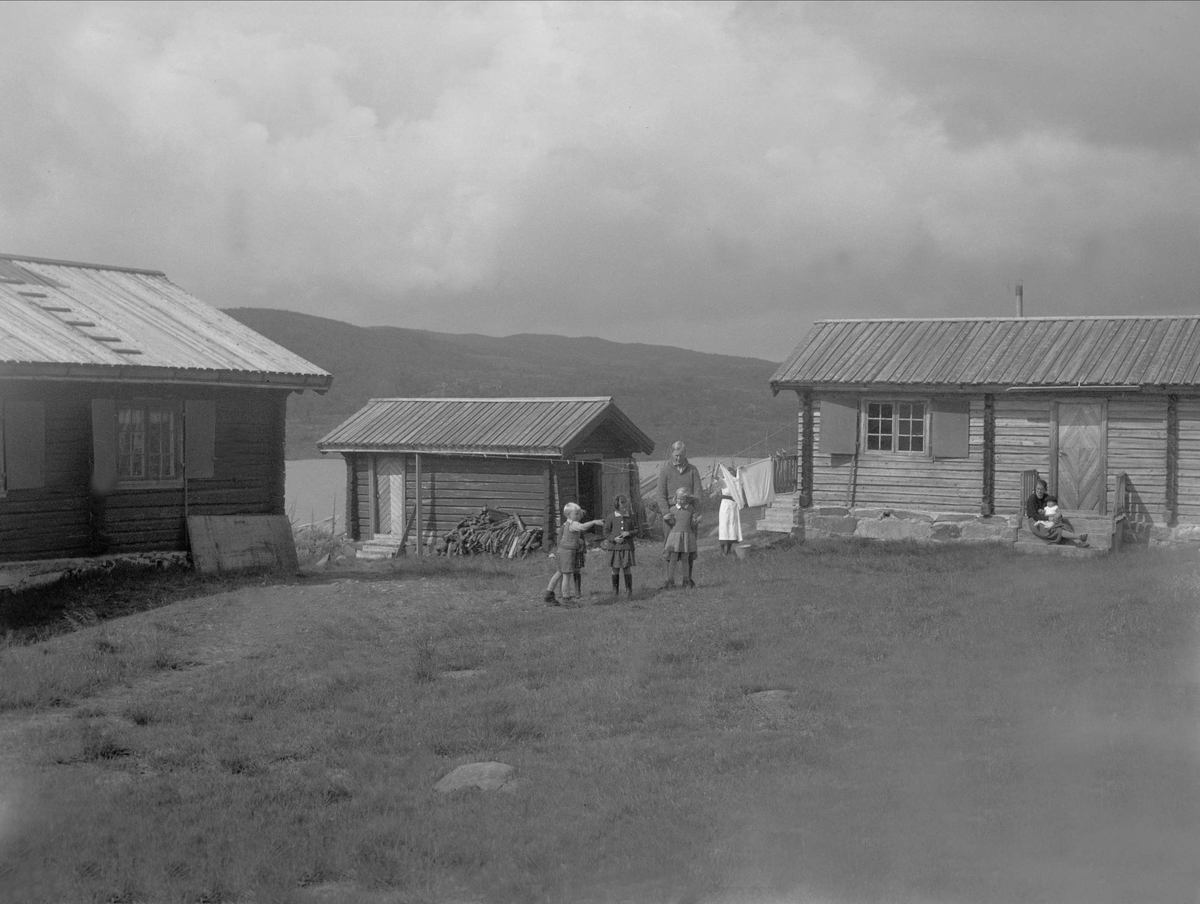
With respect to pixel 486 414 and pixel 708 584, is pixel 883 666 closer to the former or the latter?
pixel 708 584

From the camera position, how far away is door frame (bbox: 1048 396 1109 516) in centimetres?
2266

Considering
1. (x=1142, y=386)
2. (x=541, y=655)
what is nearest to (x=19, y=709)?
(x=541, y=655)

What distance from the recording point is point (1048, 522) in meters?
21.5

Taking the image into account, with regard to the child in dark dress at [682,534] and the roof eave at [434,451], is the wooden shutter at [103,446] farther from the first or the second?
the roof eave at [434,451]

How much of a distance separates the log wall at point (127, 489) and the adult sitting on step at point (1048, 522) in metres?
12.1

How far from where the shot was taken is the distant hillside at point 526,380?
269 feet

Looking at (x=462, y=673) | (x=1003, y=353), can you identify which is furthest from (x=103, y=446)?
(x=1003, y=353)

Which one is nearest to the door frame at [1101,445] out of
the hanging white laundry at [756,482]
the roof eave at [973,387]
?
the roof eave at [973,387]

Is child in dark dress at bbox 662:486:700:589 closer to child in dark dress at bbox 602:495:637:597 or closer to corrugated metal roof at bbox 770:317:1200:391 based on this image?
child in dark dress at bbox 602:495:637:597

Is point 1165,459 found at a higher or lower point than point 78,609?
higher

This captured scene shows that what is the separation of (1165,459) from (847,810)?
16784 millimetres

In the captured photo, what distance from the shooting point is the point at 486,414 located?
30.1 m

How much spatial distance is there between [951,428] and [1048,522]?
305cm

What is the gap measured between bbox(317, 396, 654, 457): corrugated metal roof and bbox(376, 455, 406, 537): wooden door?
65cm
